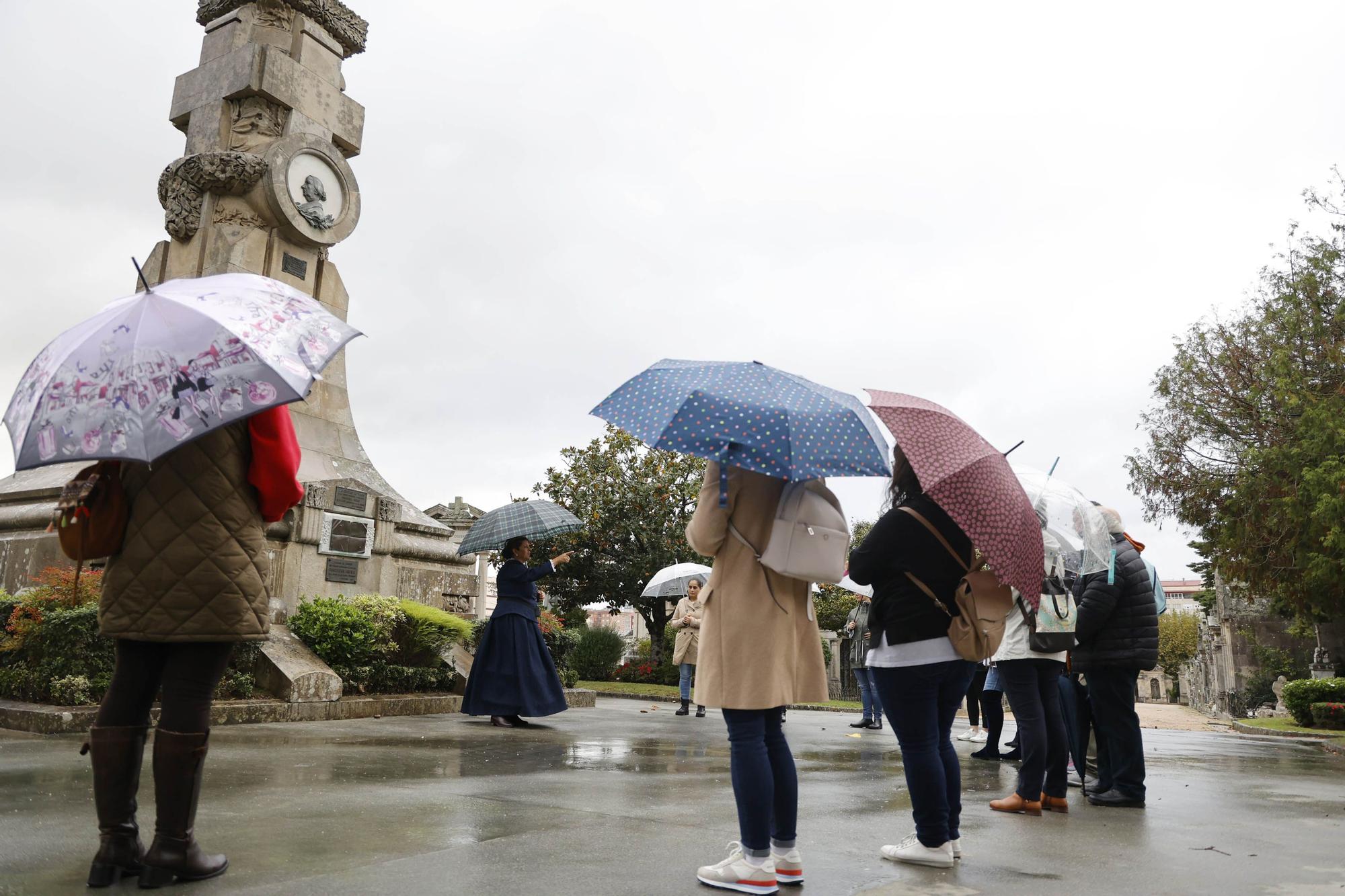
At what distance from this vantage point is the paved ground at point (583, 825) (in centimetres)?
369

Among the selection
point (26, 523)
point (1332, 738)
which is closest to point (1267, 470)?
point (1332, 738)

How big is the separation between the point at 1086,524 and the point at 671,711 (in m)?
10.1

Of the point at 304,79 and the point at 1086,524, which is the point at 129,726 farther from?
the point at 304,79

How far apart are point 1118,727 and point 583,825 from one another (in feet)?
11.8

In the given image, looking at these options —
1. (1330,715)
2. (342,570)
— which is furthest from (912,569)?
(1330,715)

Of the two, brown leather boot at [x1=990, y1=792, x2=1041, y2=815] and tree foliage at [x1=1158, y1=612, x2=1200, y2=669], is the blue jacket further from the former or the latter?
tree foliage at [x1=1158, y1=612, x2=1200, y2=669]

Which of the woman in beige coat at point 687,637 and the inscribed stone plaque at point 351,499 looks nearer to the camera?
the inscribed stone plaque at point 351,499

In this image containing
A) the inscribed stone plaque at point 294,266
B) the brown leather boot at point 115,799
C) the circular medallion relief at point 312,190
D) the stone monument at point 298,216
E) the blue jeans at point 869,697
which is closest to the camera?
the brown leather boot at point 115,799

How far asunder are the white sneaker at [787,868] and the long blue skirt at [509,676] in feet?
20.0

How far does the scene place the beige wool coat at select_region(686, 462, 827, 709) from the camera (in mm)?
3734

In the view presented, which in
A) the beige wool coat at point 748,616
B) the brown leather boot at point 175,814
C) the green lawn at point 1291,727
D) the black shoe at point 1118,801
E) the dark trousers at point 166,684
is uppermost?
the beige wool coat at point 748,616

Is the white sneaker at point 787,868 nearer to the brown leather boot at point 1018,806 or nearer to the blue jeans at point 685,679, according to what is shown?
the brown leather boot at point 1018,806

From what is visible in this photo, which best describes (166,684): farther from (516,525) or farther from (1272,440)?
(1272,440)

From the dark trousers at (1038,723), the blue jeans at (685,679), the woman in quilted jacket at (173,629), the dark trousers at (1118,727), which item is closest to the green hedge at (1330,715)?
the blue jeans at (685,679)
